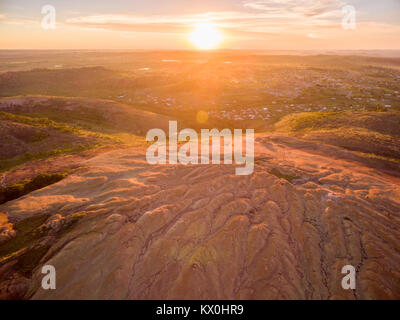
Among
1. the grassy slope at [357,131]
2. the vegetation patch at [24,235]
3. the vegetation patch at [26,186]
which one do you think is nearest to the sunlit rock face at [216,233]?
the vegetation patch at [24,235]

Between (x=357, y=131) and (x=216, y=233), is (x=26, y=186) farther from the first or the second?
(x=357, y=131)

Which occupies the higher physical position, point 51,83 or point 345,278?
point 51,83

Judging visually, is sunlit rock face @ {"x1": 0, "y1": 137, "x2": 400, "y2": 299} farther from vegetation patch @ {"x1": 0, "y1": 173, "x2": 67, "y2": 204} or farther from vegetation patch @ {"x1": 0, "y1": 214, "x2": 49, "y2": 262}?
vegetation patch @ {"x1": 0, "y1": 173, "x2": 67, "y2": 204}

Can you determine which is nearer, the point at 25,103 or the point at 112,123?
the point at 112,123

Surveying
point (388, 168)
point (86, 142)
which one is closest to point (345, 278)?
point (388, 168)

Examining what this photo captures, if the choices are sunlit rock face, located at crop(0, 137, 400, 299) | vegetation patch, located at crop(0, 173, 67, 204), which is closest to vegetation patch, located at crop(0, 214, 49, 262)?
sunlit rock face, located at crop(0, 137, 400, 299)

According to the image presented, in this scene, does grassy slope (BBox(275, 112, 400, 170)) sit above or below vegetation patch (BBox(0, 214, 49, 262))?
above

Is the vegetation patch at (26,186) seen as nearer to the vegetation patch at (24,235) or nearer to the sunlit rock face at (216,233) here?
the sunlit rock face at (216,233)

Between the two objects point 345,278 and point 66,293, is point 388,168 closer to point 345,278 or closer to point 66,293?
point 345,278
